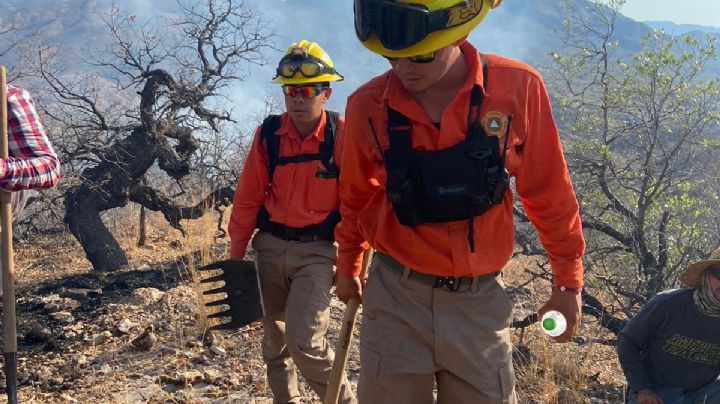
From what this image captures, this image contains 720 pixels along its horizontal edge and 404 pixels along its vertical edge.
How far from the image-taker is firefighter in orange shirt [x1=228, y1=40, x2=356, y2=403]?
3727 mm

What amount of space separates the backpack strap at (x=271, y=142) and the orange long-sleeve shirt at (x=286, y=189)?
0.02 m

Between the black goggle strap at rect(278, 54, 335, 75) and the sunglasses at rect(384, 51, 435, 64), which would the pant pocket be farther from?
the black goggle strap at rect(278, 54, 335, 75)

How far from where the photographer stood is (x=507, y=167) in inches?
84.0

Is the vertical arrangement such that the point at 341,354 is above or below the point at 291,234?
below

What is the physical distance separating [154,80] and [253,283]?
203 inches

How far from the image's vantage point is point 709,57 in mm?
6180

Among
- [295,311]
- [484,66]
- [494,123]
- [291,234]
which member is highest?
[484,66]

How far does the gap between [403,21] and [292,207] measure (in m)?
1.99

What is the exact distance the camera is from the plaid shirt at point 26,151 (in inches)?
118

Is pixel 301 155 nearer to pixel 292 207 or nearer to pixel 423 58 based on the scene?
pixel 292 207

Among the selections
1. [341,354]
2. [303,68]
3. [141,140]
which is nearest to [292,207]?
[303,68]

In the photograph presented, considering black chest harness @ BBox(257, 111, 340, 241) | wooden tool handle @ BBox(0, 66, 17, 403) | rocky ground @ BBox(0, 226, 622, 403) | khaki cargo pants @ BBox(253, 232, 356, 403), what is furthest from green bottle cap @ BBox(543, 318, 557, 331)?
wooden tool handle @ BBox(0, 66, 17, 403)

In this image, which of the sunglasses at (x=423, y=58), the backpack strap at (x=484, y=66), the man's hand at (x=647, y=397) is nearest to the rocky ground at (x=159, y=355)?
the man's hand at (x=647, y=397)

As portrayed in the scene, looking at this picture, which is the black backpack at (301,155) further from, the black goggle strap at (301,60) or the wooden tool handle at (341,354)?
the wooden tool handle at (341,354)
